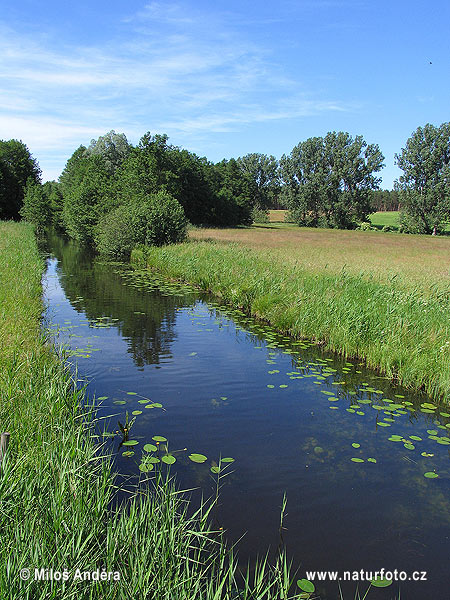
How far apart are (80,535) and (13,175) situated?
265ft

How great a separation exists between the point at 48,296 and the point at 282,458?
13624 mm

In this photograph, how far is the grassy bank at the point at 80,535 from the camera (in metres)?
2.99

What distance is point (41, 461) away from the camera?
4.03 meters

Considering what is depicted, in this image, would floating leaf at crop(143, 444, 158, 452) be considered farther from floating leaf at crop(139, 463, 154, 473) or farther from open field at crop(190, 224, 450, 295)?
open field at crop(190, 224, 450, 295)

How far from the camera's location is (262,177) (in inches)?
3888

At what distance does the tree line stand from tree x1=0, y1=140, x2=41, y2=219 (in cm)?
16

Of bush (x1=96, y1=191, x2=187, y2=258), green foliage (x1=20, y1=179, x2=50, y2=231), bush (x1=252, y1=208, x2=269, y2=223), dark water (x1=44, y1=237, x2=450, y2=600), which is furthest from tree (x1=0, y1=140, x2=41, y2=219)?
dark water (x1=44, y1=237, x2=450, y2=600)

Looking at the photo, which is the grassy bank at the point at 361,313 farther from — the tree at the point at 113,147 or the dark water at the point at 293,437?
the tree at the point at 113,147

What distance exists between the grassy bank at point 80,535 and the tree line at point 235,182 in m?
40.5

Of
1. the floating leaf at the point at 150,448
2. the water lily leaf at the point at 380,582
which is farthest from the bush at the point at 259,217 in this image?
the water lily leaf at the point at 380,582

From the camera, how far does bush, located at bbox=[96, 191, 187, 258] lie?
29562 mm

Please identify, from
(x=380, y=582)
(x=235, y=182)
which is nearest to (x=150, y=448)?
(x=380, y=582)

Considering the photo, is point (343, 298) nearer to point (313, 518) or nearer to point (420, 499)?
point (420, 499)

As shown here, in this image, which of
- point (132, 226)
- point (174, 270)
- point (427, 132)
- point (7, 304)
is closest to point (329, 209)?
A: point (427, 132)
